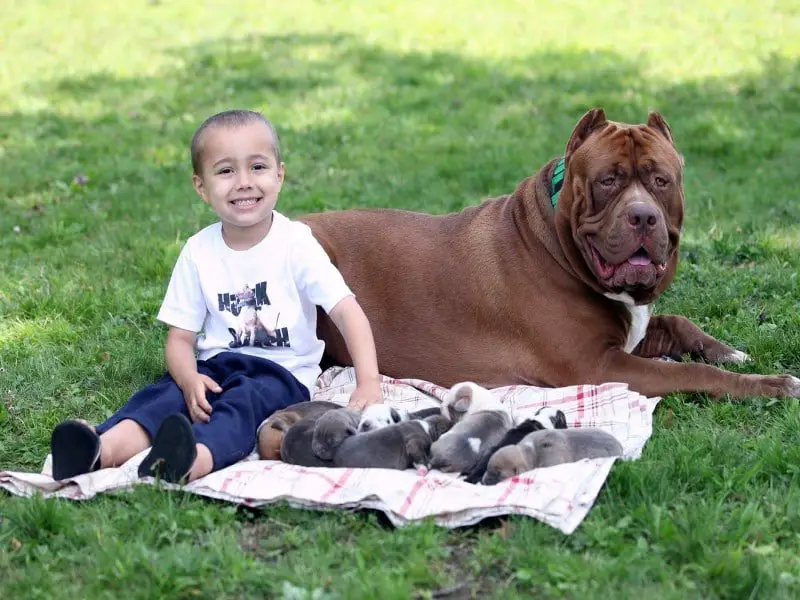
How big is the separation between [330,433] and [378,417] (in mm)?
244

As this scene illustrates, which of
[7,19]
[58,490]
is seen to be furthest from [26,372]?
[7,19]

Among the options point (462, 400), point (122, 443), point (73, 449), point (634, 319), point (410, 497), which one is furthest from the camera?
point (634, 319)

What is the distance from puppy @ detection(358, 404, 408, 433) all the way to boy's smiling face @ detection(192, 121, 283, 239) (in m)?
1.03

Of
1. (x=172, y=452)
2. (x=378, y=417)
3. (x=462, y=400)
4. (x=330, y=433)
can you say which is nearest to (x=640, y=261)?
(x=462, y=400)

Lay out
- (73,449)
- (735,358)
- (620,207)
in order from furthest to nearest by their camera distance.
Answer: (735,358), (620,207), (73,449)

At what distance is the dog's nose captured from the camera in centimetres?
462

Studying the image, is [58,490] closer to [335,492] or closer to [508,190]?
[335,492]

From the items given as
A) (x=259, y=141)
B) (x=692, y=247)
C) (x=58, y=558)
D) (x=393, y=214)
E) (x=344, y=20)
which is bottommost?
(x=58, y=558)

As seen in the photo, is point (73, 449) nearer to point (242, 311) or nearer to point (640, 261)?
point (242, 311)

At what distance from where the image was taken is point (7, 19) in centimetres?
1532

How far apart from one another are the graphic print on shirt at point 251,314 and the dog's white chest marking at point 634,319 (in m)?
1.61

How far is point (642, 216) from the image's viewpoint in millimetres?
4621

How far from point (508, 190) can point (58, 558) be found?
5777mm

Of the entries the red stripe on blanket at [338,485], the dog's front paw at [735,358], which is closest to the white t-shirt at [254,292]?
the red stripe on blanket at [338,485]
